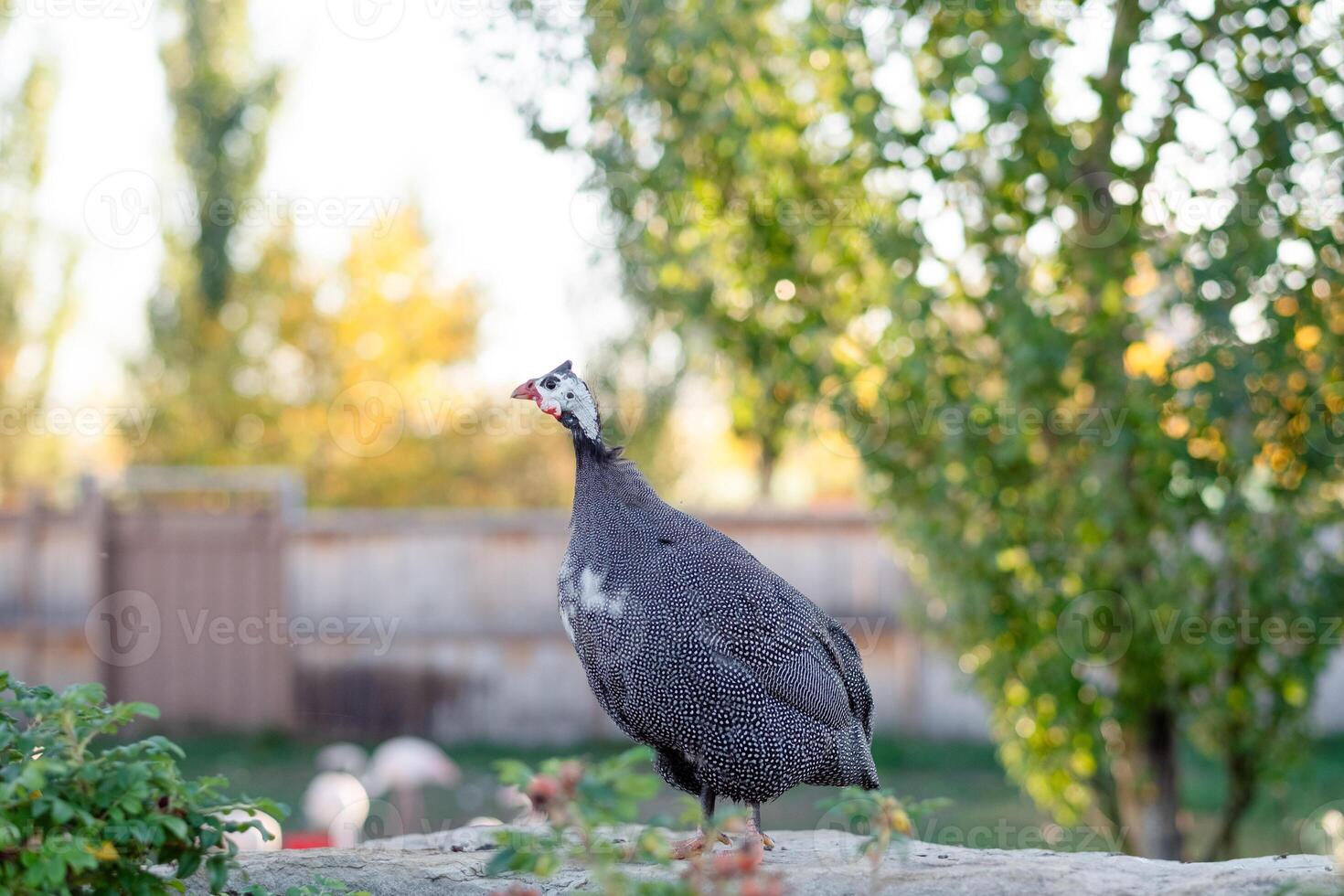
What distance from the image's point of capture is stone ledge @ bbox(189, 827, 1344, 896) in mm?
3146

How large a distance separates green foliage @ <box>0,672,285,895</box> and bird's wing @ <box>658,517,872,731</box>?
1.15 meters

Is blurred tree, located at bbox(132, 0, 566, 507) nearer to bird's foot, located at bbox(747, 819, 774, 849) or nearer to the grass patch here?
the grass patch

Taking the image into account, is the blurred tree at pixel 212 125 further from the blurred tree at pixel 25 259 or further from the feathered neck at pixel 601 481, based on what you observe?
the feathered neck at pixel 601 481

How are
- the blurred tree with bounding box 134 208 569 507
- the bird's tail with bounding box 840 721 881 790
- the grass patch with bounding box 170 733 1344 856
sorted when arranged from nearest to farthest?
the bird's tail with bounding box 840 721 881 790 < the grass patch with bounding box 170 733 1344 856 < the blurred tree with bounding box 134 208 569 507

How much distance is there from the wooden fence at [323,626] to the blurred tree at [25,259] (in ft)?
24.5

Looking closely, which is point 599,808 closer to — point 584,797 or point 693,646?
point 584,797

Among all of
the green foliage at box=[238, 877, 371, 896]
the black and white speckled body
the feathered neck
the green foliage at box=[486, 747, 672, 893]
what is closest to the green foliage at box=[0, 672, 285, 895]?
the green foliage at box=[238, 877, 371, 896]

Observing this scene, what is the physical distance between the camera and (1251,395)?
206 inches

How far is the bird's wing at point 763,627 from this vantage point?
3.40 metres

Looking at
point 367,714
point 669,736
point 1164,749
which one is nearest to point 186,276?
point 367,714

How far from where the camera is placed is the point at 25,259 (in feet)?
61.9

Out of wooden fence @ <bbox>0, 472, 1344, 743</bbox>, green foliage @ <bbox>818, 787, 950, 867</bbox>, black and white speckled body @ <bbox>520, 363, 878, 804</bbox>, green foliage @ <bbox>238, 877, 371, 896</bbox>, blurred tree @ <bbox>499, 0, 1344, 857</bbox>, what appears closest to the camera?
green foliage @ <bbox>818, 787, 950, 867</bbox>

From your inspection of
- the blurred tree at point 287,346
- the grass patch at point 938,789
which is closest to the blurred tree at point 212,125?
the blurred tree at point 287,346

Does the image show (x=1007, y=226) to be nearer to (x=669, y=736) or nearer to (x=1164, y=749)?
(x=1164, y=749)
